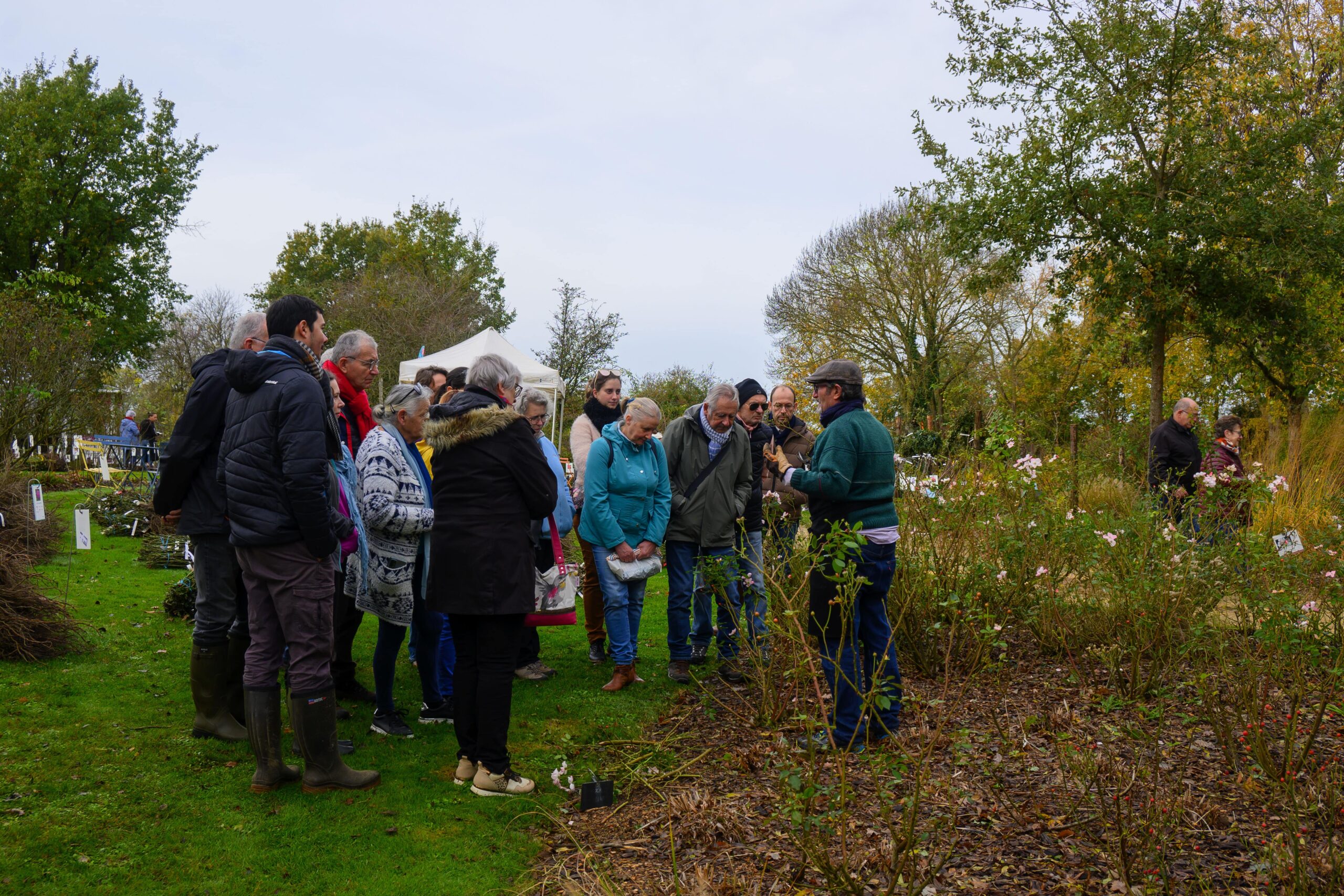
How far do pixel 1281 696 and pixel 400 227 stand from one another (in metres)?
38.3

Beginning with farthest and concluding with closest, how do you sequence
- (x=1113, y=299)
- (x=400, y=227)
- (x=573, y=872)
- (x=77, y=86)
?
(x=400, y=227)
(x=77, y=86)
(x=1113, y=299)
(x=573, y=872)

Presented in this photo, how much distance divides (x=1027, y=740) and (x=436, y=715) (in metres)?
3.00

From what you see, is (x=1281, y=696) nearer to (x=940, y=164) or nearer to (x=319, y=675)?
(x=319, y=675)

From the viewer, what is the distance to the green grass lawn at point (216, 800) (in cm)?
321

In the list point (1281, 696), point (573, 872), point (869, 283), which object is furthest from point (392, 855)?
point (869, 283)

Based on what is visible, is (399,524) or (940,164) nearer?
(399,524)

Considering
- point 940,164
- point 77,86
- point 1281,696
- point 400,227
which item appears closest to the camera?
point 1281,696

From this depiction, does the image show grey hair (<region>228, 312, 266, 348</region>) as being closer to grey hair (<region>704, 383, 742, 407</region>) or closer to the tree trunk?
grey hair (<region>704, 383, 742, 407</region>)

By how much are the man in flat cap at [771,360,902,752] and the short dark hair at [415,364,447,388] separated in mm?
2392

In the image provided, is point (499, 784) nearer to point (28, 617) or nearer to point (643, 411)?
point (643, 411)

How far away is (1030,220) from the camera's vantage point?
11188mm

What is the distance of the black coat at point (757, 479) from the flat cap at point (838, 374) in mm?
1397

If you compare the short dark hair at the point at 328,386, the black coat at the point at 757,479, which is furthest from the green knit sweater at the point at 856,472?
the short dark hair at the point at 328,386

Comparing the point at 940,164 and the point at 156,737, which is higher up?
the point at 940,164
